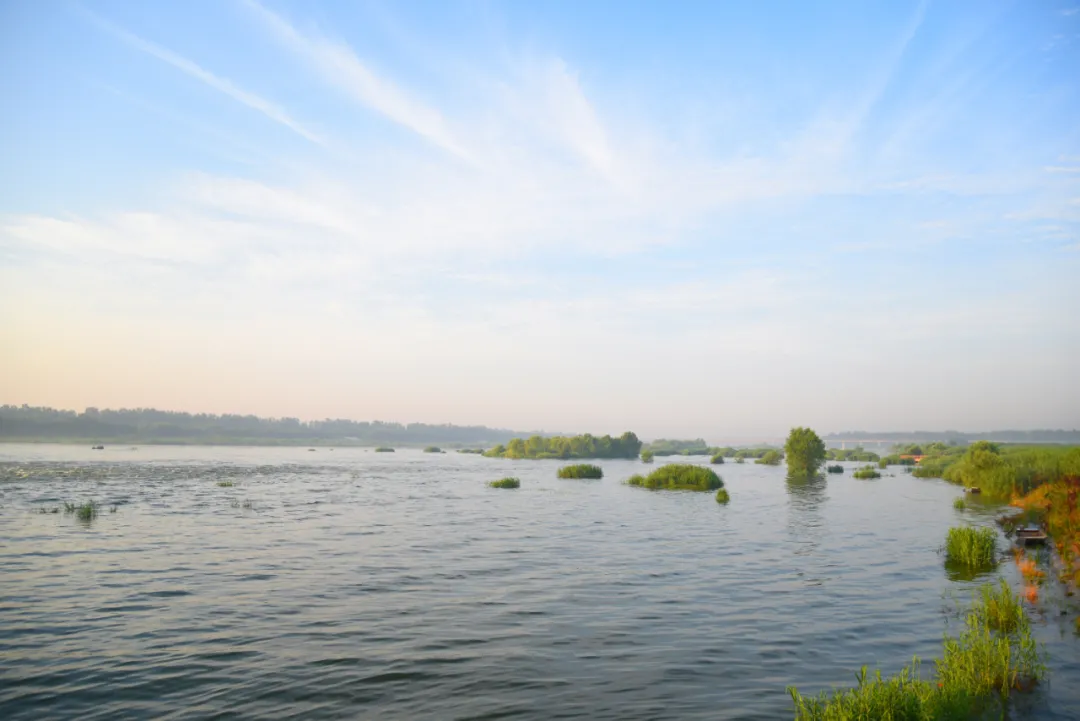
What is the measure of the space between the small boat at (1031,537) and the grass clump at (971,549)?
3174 millimetres

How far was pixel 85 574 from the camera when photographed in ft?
78.3

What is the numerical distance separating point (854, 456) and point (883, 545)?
156 metres

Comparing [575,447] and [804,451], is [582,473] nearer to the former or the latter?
[804,451]

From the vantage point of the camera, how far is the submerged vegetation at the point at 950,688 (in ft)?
35.0

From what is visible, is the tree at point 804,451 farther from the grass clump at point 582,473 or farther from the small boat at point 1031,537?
the small boat at point 1031,537

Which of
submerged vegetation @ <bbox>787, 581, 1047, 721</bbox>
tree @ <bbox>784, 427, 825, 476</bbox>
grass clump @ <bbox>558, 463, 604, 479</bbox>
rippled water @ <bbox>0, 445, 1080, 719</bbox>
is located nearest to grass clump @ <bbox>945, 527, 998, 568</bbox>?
rippled water @ <bbox>0, 445, 1080, 719</bbox>

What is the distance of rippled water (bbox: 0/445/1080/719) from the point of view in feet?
44.1

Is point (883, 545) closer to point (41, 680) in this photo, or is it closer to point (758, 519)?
point (758, 519)

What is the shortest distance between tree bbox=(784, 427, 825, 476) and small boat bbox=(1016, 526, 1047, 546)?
205 feet

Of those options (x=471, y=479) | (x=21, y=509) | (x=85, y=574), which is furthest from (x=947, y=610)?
(x=471, y=479)

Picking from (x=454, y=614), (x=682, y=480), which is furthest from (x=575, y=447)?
(x=454, y=614)

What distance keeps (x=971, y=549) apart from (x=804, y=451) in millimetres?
70985

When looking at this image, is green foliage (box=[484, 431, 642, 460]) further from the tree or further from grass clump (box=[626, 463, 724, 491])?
grass clump (box=[626, 463, 724, 491])

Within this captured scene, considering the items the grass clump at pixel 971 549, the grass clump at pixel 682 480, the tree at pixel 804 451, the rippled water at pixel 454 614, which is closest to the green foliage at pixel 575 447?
the tree at pixel 804 451
